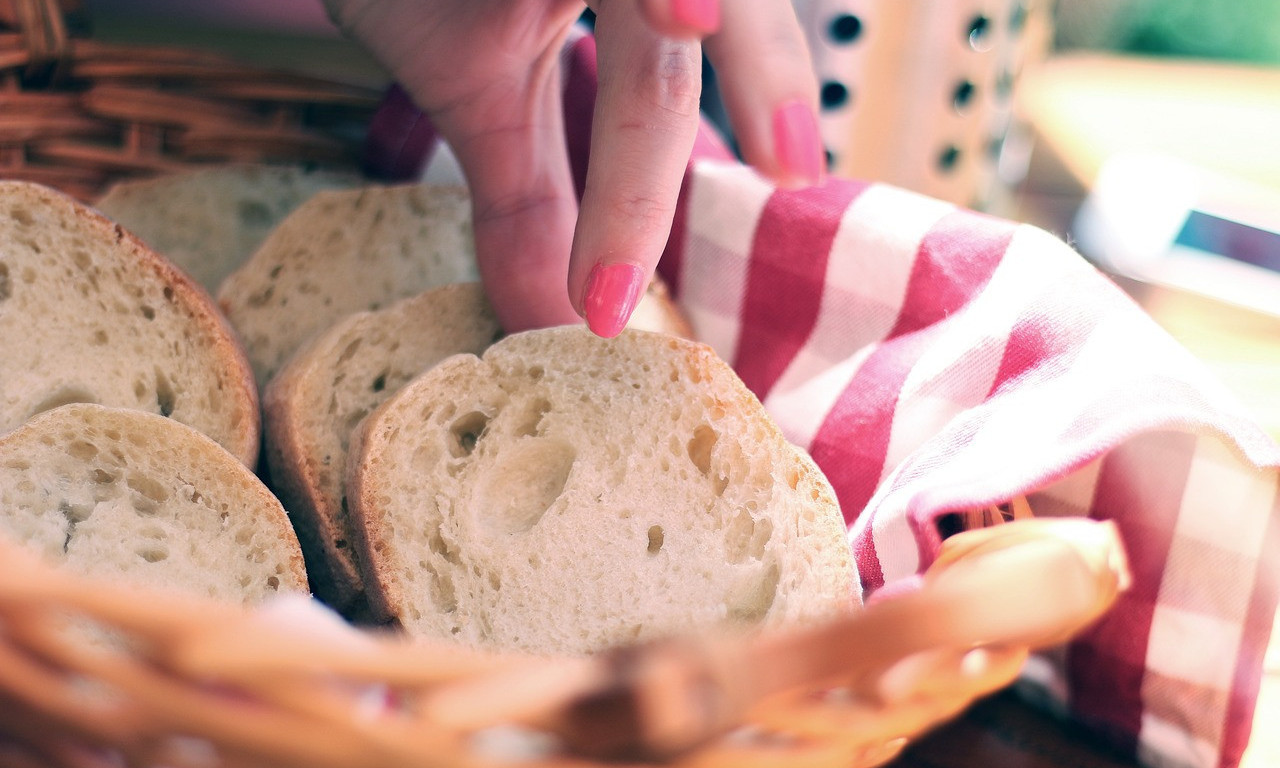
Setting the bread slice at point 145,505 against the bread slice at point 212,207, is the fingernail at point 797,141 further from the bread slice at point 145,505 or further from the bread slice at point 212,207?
the bread slice at point 212,207

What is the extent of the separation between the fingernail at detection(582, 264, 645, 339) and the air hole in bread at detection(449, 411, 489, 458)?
16cm

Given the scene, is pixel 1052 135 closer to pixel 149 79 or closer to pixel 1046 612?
pixel 149 79

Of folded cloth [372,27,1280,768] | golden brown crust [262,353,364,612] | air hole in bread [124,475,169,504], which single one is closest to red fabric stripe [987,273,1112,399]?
folded cloth [372,27,1280,768]

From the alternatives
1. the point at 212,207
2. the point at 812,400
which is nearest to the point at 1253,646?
the point at 812,400

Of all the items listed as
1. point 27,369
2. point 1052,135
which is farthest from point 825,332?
point 1052,135

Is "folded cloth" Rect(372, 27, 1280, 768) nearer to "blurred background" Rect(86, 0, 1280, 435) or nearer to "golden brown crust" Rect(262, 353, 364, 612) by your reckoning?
"blurred background" Rect(86, 0, 1280, 435)

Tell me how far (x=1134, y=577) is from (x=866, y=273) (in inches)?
14.7

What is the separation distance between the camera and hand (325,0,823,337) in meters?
0.71

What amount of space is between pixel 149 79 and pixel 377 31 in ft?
1.04

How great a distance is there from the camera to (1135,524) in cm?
78

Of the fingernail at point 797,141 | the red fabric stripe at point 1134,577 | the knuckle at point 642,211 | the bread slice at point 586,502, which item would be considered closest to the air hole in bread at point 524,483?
the bread slice at point 586,502

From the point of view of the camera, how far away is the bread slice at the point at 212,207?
1.19 meters

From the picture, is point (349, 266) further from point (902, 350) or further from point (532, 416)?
point (902, 350)

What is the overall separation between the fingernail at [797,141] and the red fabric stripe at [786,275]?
1.04 feet
